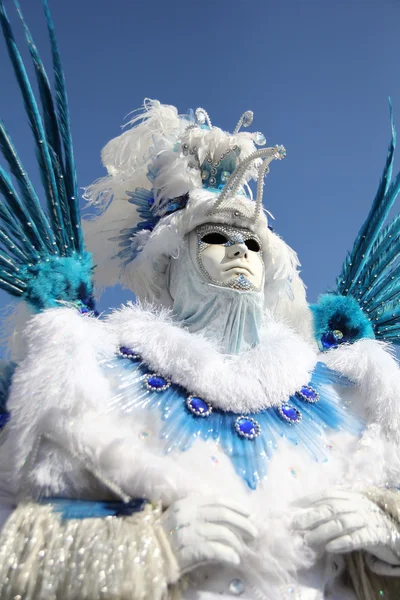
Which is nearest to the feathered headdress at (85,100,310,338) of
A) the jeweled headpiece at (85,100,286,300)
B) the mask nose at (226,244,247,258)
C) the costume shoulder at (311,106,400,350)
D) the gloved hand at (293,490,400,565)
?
the jeweled headpiece at (85,100,286,300)

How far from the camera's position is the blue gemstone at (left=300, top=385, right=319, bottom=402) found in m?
2.61

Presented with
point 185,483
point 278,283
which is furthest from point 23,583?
point 278,283

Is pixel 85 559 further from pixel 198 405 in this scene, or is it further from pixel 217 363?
pixel 217 363

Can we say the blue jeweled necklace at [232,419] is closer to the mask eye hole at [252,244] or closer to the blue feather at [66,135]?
the blue feather at [66,135]

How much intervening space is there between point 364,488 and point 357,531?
25 cm

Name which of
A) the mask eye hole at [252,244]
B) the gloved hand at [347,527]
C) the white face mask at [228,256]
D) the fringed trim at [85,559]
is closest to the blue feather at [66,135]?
the white face mask at [228,256]

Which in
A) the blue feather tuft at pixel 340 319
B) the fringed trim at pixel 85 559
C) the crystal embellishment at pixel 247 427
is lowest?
the fringed trim at pixel 85 559

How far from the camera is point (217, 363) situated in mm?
2520

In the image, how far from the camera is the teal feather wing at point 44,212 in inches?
104

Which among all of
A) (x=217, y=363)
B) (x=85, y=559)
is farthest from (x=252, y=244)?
(x=85, y=559)

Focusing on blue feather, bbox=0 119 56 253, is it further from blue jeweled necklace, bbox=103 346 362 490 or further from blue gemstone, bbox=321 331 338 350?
blue gemstone, bbox=321 331 338 350

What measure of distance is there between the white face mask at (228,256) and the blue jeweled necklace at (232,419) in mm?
655

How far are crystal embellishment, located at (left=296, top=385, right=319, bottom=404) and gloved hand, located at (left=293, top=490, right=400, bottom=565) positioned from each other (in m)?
0.61

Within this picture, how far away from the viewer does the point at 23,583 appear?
1714 millimetres
